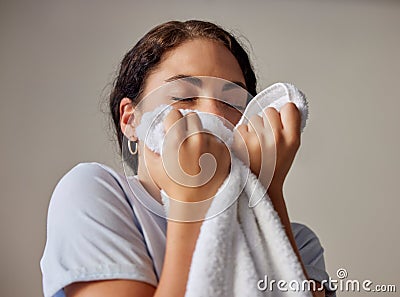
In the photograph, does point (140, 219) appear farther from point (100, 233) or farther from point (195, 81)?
point (195, 81)

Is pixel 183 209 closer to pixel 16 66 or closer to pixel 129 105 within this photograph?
pixel 129 105

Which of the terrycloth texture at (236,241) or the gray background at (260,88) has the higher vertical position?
the gray background at (260,88)

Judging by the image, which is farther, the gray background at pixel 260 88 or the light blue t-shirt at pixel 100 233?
the gray background at pixel 260 88

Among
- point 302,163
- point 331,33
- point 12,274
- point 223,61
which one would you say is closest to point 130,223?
point 223,61

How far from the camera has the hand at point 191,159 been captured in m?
0.42

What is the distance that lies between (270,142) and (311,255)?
0.75 feet

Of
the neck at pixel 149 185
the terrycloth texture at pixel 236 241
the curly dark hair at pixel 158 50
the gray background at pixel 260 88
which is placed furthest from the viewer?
the gray background at pixel 260 88

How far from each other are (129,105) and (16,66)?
2.38 feet

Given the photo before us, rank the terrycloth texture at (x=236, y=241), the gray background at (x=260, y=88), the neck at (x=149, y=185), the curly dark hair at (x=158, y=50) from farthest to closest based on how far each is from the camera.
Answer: the gray background at (x=260, y=88) → the curly dark hair at (x=158, y=50) → the neck at (x=149, y=185) → the terrycloth texture at (x=236, y=241)

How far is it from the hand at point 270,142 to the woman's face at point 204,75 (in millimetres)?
102

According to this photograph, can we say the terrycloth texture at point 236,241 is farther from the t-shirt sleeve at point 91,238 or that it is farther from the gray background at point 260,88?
the gray background at point 260,88

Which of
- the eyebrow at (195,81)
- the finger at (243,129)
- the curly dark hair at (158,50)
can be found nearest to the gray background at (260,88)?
the curly dark hair at (158,50)

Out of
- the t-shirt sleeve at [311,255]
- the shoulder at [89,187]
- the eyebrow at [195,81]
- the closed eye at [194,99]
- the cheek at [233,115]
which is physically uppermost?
the eyebrow at [195,81]

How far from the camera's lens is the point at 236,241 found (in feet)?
1.39
